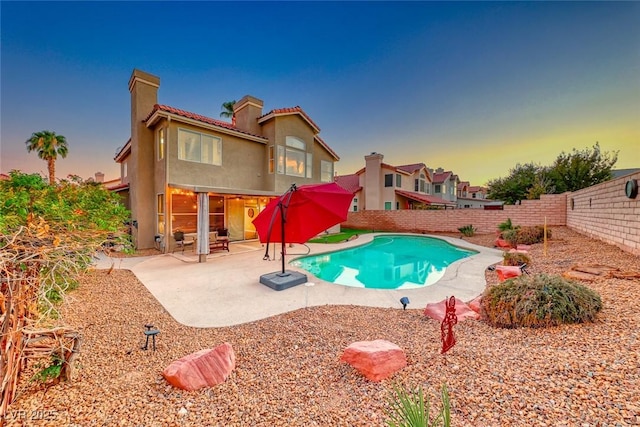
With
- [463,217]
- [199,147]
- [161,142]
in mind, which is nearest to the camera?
[161,142]

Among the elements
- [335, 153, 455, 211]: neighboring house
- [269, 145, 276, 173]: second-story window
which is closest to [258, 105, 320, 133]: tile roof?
[269, 145, 276, 173]: second-story window

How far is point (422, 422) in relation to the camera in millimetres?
1700

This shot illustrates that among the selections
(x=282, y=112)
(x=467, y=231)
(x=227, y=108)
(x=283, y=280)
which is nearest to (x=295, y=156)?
(x=282, y=112)

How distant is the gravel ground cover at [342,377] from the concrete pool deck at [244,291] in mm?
809

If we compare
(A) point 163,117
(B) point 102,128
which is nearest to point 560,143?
(A) point 163,117

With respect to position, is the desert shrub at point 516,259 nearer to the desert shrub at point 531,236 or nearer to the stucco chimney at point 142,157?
the desert shrub at point 531,236

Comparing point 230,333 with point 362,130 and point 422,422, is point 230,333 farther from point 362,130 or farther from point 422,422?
point 362,130

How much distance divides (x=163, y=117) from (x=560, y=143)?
29.4 metres

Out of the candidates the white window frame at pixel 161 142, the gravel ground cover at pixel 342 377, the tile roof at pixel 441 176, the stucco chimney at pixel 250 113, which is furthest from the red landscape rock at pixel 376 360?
the tile roof at pixel 441 176

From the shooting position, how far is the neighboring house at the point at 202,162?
1265 centimetres

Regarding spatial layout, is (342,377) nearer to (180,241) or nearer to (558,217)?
(180,241)

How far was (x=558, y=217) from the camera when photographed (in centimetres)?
1670

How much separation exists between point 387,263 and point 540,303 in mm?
8815

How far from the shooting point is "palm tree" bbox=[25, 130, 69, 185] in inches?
908
